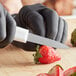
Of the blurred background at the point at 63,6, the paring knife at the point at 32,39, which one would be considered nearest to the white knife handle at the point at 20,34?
the paring knife at the point at 32,39

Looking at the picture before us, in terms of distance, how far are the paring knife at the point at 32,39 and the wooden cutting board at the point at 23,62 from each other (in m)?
0.04

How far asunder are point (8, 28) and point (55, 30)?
0.98ft

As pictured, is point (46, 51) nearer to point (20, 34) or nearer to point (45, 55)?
point (45, 55)

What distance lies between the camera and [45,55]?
968 mm

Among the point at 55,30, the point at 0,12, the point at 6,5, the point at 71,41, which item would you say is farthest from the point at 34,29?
the point at 6,5

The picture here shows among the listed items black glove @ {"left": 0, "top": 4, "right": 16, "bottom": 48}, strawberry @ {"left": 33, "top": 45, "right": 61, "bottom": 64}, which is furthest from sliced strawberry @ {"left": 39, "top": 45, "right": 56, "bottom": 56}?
black glove @ {"left": 0, "top": 4, "right": 16, "bottom": 48}

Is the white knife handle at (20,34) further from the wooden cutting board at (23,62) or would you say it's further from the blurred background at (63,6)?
the blurred background at (63,6)

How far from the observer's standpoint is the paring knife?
0.87 m

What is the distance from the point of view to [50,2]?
5.94 feet

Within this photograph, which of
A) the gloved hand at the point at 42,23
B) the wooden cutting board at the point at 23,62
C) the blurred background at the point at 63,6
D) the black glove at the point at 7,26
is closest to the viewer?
the black glove at the point at 7,26

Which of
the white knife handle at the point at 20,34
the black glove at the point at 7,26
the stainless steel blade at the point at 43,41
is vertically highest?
the black glove at the point at 7,26

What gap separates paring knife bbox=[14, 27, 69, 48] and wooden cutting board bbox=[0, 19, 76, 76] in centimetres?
4

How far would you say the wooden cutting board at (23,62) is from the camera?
887 millimetres

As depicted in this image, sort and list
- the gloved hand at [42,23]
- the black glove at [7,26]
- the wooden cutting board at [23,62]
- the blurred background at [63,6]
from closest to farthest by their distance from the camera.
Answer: the black glove at [7,26] → the wooden cutting board at [23,62] → the gloved hand at [42,23] → the blurred background at [63,6]
